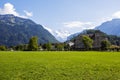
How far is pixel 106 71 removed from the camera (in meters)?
23.4

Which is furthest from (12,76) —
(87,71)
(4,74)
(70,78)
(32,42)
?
(32,42)

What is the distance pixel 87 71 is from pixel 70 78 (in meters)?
3.39

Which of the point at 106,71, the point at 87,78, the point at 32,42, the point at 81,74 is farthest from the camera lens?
the point at 32,42

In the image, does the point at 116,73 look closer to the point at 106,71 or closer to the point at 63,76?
the point at 106,71

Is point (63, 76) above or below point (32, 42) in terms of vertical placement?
below

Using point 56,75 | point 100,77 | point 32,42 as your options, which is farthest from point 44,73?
point 32,42

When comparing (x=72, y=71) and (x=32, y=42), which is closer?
(x=72, y=71)

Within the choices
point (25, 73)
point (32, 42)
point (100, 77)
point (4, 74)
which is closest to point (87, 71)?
point (100, 77)

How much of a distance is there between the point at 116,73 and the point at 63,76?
4.43 m

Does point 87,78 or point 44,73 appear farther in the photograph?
point 44,73

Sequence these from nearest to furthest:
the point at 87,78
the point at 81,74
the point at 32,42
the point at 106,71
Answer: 1. the point at 87,78
2. the point at 81,74
3. the point at 106,71
4. the point at 32,42

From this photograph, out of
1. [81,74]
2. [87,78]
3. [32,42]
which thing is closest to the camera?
[87,78]

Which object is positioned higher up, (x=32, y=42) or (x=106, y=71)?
(x=32, y=42)

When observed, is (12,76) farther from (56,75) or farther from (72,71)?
(72,71)
